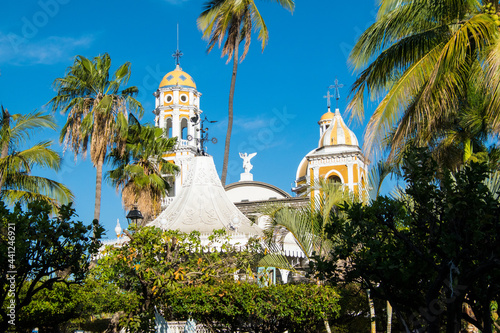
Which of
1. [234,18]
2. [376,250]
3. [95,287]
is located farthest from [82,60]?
[376,250]

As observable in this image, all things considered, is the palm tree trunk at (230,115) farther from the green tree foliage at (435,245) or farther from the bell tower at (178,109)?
the bell tower at (178,109)

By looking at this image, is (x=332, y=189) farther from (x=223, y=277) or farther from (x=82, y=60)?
(x=82, y=60)

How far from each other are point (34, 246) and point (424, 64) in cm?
720

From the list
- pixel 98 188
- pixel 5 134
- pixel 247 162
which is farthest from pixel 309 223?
pixel 247 162

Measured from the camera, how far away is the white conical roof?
17016 mm

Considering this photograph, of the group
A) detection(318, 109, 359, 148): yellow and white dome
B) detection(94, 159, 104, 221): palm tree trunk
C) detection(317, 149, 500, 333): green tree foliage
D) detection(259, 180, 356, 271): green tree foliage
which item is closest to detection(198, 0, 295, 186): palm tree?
detection(94, 159, 104, 221): palm tree trunk

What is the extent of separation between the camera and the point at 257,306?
11.2m

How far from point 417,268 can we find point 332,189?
6.30 meters

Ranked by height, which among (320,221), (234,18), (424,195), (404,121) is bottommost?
(424,195)

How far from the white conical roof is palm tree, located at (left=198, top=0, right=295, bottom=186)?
4539mm

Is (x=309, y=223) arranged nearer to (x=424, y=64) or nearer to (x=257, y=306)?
(x=257, y=306)

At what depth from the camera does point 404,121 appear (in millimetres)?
11539

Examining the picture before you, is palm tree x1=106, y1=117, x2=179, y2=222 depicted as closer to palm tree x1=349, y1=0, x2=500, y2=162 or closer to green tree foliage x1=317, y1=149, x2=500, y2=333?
palm tree x1=349, y1=0, x2=500, y2=162

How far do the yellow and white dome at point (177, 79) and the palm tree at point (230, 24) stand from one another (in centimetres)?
2502
